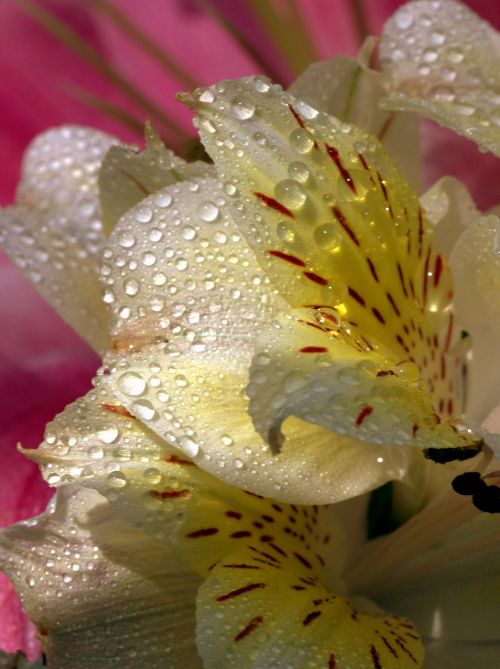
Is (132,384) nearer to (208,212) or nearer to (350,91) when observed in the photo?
(208,212)

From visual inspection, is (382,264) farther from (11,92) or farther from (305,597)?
(11,92)

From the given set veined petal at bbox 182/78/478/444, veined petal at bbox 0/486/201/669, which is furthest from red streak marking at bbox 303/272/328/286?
veined petal at bbox 0/486/201/669

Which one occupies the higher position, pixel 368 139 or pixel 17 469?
pixel 368 139

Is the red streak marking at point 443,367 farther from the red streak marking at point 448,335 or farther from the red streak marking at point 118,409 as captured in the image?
the red streak marking at point 118,409

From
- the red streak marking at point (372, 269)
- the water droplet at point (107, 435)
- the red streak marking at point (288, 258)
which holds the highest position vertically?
the red streak marking at point (288, 258)

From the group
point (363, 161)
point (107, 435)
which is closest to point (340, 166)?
point (363, 161)

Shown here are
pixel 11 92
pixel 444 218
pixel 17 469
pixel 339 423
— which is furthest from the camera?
pixel 11 92

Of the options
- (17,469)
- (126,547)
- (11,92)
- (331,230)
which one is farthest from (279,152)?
(11,92)

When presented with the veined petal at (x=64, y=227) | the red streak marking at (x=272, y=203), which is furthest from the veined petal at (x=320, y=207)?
the veined petal at (x=64, y=227)
